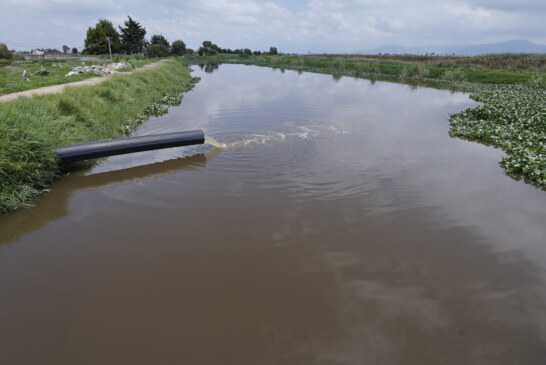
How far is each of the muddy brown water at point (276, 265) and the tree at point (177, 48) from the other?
258ft

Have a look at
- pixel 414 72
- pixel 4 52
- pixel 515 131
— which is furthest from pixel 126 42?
pixel 515 131

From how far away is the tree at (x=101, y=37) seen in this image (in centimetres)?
5191

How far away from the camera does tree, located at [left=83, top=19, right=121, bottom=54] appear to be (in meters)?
51.9

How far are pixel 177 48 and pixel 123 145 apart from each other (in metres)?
79.1

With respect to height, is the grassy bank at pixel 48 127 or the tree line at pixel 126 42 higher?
the tree line at pixel 126 42

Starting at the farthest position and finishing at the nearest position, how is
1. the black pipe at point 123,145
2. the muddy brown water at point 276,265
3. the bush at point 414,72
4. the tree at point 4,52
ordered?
the bush at point 414,72, the tree at point 4,52, the black pipe at point 123,145, the muddy brown water at point 276,265

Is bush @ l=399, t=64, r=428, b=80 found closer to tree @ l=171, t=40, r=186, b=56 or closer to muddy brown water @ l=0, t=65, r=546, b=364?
muddy brown water @ l=0, t=65, r=546, b=364

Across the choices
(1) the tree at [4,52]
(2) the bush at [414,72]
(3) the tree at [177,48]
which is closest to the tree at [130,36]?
(3) the tree at [177,48]

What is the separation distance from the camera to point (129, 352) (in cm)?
317

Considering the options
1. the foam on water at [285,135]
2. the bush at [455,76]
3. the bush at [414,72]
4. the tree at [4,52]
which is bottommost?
the foam on water at [285,135]

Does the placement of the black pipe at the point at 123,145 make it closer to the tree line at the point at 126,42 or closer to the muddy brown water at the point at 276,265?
the muddy brown water at the point at 276,265

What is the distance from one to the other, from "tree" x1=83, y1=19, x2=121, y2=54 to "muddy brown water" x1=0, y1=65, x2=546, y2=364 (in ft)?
180

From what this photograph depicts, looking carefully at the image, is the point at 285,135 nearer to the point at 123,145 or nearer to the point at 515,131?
the point at 123,145

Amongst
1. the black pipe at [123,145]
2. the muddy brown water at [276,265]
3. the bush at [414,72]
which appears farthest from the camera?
the bush at [414,72]
